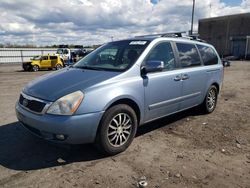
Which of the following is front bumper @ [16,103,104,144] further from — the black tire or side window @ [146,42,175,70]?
the black tire

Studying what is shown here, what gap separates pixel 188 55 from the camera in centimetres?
521

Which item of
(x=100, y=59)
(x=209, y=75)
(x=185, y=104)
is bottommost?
(x=185, y=104)

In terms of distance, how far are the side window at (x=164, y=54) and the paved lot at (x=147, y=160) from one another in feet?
4.29

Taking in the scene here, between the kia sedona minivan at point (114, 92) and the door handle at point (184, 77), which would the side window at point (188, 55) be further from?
the door handle at point (184, 77)

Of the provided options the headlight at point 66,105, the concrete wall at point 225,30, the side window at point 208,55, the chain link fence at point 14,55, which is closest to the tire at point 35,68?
the chain link fence at point 14,55

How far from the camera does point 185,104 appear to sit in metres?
5.14

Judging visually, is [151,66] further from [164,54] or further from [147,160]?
[147,160]

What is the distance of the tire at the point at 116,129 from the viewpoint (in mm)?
3600

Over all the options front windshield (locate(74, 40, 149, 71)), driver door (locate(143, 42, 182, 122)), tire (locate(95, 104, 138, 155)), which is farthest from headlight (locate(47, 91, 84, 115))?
driver door (locate(143, 42, 182, 122))

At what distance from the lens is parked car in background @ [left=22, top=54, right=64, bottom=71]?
22859 mm

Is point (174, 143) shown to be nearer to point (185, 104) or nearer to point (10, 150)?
point (185, 104)

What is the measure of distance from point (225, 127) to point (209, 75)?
1.26 metres

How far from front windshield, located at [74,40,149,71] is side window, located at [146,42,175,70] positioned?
7.6 inches

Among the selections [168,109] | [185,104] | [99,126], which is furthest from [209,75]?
[99,126]
